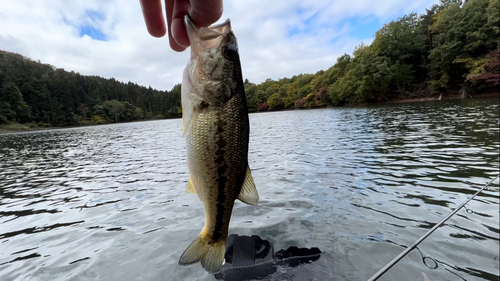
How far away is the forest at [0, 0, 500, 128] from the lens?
51188 millimetres

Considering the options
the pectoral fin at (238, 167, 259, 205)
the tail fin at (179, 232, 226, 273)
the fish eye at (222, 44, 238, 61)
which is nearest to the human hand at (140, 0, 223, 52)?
the fish eye at (222, 44, 238, 61)

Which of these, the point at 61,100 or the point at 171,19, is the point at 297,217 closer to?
the point at 171,19

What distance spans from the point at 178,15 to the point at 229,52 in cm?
42

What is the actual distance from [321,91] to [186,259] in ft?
310

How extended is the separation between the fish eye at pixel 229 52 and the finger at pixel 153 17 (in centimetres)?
58

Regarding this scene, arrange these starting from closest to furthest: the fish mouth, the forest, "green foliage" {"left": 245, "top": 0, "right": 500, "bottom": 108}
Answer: the fish mouth, "green foliage" {"left": 245, "top": 0, "right": 500, "bottom": 108}, the forest

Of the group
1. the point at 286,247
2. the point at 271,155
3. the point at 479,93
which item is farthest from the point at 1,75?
the point at 479,93

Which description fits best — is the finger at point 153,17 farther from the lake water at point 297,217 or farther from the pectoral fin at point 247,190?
the lake water at point 297,217

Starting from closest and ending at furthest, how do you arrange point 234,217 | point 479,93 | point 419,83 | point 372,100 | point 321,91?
point 234,217, point 479,93, point 419,83, point 372,100, point 321,91

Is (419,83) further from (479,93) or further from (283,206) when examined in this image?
(283,206)

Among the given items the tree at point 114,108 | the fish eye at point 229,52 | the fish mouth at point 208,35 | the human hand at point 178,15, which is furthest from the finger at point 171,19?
the tree at point 114,108

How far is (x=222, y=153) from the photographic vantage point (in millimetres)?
1913

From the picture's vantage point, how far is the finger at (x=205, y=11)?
1.59 metres

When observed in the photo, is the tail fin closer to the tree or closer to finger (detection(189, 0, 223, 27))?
finger (detection(189, 0, 223, 27))
